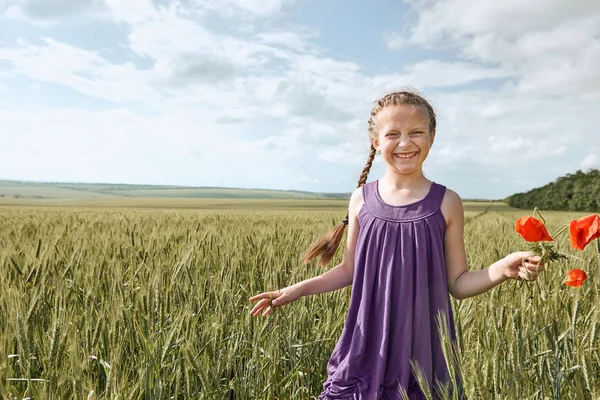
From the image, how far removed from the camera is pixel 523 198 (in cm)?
3781

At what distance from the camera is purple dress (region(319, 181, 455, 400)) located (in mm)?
1469

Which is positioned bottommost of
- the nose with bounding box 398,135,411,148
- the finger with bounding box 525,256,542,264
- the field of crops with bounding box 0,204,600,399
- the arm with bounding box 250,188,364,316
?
the field of crops with bounding box 0,204,600,399

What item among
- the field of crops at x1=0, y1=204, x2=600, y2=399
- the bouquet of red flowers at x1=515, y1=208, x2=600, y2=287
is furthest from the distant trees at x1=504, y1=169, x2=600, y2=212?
the bouquet of red flowers at x1=515, y1=208, x2=600, y2=287

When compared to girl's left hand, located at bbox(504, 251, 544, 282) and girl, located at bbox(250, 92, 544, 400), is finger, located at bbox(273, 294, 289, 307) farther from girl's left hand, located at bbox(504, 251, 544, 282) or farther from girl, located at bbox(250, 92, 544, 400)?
girl's left hand, located at bbox(504, 251, 544, 282)

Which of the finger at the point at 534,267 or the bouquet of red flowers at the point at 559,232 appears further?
the finger at the point at 534,267

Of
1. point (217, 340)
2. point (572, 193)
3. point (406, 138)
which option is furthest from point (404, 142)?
point (572, 193)

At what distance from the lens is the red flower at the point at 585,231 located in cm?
97

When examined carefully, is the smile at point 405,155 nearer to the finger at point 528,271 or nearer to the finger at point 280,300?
the finger at point 528,271

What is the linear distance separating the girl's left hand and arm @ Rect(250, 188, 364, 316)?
538mm

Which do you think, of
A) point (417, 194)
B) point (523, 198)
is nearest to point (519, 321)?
point (417, 194)

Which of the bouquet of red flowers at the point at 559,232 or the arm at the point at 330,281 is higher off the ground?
the bouquet of red flowers at the point at 559,232

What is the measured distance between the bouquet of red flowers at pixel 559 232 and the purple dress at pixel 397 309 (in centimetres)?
38

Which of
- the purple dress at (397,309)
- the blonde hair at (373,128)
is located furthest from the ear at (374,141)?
the purple dress at (397,309)

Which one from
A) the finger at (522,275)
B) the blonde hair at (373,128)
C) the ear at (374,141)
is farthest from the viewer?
the ear at (374,141)
